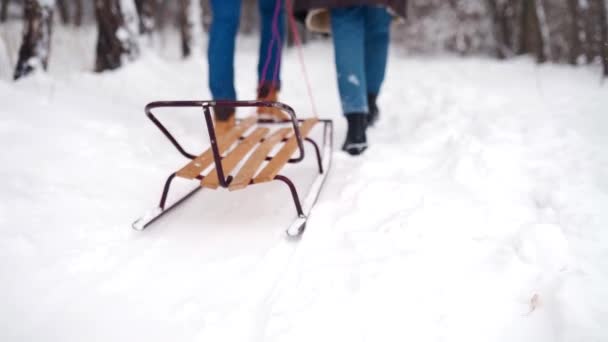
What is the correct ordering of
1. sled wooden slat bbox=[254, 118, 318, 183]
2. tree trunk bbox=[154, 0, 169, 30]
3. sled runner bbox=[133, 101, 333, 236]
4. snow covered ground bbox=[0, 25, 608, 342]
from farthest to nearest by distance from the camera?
1. tree trunk bbox=[154, 0, 169, 30]
2. sled wooden slat bbox=[254, 118, 318, 183]
3. sled runner bbox=[133, 101, 333, 236]
4. snow covered ground bbox=[0, 25, 608, 342]

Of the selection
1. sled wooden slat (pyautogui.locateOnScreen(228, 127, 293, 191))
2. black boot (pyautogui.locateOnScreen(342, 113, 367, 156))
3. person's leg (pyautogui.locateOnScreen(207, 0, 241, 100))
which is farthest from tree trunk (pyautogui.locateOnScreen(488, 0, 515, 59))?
sled wooden slat (pyautogui.locateOnScreen(228, 127, 293, 191))

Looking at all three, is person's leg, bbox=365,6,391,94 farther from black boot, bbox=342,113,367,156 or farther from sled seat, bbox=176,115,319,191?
sled seat, bbox=176,115,319,191

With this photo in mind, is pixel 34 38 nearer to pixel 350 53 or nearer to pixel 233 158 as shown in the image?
pixel 233 158

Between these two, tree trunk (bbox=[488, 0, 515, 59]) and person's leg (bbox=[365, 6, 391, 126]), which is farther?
tree trunk (bbox=[488, 0, 515, 59])

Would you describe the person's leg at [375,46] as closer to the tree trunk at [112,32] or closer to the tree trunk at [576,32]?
the tree trunk at [112,32]

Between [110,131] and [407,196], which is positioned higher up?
[110,131]

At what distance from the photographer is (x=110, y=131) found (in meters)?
2.32

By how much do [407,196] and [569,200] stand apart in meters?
0.58

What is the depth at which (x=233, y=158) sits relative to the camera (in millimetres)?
1725

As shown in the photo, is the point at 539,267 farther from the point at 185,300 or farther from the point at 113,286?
the point at 113,286

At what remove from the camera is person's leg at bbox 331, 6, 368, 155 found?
7.31 feet

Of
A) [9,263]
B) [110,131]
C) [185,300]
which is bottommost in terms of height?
[185,300]

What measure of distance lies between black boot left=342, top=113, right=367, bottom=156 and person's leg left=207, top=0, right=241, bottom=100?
31.4 inches

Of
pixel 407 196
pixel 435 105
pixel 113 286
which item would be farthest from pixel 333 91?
pixel 113 286
